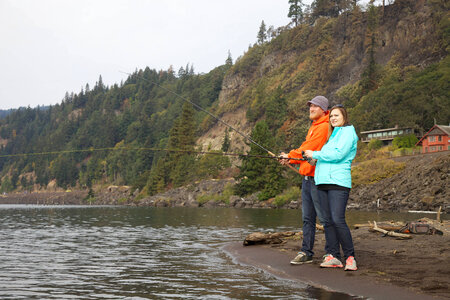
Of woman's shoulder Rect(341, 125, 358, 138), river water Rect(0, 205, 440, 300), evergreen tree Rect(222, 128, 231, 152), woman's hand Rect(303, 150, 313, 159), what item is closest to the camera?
river water Rect(0, 205, 440, 300)

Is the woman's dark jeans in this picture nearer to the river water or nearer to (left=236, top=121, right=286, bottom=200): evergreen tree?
the river water

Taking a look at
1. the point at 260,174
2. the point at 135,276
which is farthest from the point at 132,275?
the point at 260,174

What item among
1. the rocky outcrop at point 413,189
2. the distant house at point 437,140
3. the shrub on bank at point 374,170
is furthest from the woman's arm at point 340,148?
the distant house at point 437,140

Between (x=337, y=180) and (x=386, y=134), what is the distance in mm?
61741

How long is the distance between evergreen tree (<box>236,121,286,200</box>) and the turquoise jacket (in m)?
56.0

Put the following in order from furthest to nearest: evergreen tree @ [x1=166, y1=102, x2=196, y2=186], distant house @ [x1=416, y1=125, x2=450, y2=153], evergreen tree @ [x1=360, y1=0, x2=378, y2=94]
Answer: evergreen tree @ [x1=166, y1=102, x2=196, y2=186] < evergreen tree @ [x1=360, y1=0, x2=378, y2=94] < distant house @ [x1=416, y1=125, x2=450, y2=153]

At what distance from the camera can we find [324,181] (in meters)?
7.13

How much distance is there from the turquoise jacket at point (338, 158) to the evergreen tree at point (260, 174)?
56.0m

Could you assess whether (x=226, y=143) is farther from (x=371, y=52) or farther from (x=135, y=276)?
(x=135, y=276)

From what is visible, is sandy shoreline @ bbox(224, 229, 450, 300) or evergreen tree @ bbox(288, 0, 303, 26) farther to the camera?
evergreen tree @ bbox(288, 0, 303, 26)

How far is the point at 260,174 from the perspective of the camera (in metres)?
67.8

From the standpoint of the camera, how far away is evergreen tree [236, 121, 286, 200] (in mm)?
63281

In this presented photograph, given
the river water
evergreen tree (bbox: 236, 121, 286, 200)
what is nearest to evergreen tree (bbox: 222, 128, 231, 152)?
evergreen tree (bbox: 236, 121, 286, 200)

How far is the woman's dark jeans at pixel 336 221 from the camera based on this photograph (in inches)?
278
